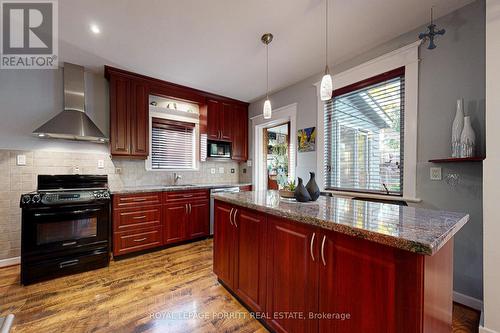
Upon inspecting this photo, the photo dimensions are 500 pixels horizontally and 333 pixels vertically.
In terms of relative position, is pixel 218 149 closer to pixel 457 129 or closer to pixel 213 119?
pixel 213 119

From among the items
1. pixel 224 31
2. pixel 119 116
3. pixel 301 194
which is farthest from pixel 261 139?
pixel 301 194

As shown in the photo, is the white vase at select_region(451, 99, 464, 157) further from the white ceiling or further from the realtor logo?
the realtor logo

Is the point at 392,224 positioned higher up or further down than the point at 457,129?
further down

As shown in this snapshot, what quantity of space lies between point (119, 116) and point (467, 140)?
3.93 meters

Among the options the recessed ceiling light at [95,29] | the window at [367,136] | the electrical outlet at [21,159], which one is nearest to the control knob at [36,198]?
the electrical outlet at [21,159]

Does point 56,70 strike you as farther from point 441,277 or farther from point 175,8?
point 441,277

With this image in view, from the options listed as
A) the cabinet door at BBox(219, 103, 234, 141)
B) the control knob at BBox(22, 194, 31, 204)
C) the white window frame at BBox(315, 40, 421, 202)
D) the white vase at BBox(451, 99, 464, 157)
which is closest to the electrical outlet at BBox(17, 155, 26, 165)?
the control knob at BBox(22, 194, 31, 204)

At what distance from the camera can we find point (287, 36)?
2244 millimetres

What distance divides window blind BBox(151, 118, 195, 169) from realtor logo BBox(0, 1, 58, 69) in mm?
1478

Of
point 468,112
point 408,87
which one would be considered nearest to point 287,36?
point 408,87

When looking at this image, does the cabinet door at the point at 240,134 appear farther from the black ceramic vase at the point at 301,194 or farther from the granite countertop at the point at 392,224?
the granite countertop at the point at 392,224

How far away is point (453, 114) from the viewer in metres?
1.89

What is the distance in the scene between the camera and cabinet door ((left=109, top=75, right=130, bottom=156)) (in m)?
2.96

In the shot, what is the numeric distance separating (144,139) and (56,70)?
4.64 ft
